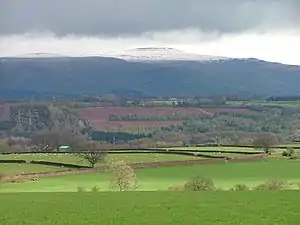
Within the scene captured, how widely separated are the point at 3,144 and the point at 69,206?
113 m

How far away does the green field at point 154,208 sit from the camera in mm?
40406

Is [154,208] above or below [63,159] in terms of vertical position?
above

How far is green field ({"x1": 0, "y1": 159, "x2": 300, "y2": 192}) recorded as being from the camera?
8144 cm

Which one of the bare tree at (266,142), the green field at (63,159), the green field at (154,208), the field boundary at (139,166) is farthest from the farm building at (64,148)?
the green field at (154,208)

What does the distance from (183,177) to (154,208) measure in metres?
46.1

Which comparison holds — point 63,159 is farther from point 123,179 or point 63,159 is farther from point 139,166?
point 123,179

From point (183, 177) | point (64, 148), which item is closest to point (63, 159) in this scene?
point (183, 177)

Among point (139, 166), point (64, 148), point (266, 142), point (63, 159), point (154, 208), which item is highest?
point (154, 208)

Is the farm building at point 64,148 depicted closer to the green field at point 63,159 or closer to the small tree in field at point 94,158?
the green field at point 63,159

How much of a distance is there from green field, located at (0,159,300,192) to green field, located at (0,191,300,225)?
2023 cm

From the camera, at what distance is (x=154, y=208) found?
47.3 meters

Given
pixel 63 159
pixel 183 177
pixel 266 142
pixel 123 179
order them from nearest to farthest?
pixel 123 179 → pixel 183 177 → pixel 63 159 → pixel 266 142

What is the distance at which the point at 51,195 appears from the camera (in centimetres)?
6003

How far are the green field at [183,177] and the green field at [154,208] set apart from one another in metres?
20.2
